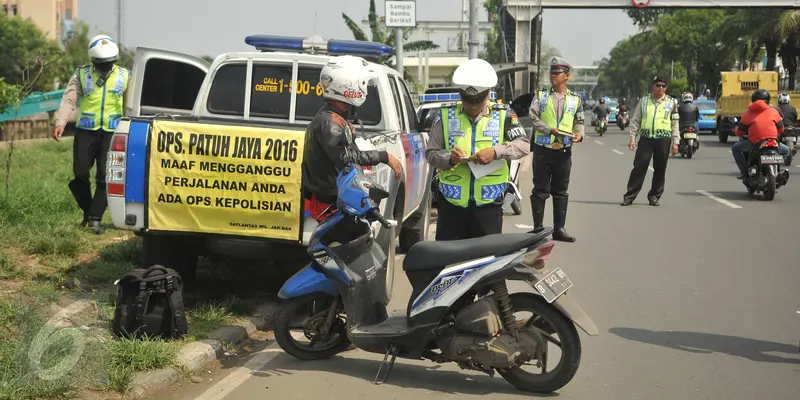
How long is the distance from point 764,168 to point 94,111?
10274mm

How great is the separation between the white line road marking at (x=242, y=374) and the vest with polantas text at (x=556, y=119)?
16.5 feet

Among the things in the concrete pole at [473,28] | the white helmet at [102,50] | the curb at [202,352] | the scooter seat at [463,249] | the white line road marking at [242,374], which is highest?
the concrete pole at [473,28]

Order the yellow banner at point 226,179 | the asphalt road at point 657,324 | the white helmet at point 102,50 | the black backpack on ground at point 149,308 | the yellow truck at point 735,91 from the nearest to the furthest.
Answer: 1. the asphalt road at point 657,324
2. the black backpack on ground at point 149,308
3. the yellow banner at point 226,179
4. the white helmet at point 102,50
5. the yellow truck at point 735,91

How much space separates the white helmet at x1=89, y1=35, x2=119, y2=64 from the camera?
1034 centimetres

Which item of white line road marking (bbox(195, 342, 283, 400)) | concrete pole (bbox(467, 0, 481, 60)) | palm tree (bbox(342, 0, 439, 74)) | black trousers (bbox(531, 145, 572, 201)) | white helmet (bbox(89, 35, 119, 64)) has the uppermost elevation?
palm tree (bbox(342, 0, 439, 74))

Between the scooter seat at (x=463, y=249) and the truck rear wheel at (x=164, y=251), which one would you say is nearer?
the scooter seat at (x=463, y=249)

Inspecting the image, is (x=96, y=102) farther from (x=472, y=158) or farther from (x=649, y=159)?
(x=649, y=159)

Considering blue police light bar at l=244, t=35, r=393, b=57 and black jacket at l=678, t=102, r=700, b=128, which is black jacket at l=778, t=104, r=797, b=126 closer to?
black jacket at l=678, t=102, r=700, b=128

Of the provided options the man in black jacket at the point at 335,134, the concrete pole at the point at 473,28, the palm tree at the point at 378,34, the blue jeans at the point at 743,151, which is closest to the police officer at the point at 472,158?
the man in black jacket at the point at 335,134

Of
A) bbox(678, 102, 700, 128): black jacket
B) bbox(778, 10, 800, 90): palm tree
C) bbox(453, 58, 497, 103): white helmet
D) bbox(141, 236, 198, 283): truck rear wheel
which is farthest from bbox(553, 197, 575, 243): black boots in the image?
bbox(778, 10, 800, 90): palm tree

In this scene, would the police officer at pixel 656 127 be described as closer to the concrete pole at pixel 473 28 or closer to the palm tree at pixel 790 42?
the concrete pole at pixel 473 28

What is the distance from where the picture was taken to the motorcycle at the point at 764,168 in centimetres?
1570

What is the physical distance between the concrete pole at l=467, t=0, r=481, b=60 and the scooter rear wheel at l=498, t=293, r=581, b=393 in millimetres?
16213

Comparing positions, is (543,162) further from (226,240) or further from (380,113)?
(226,240)
